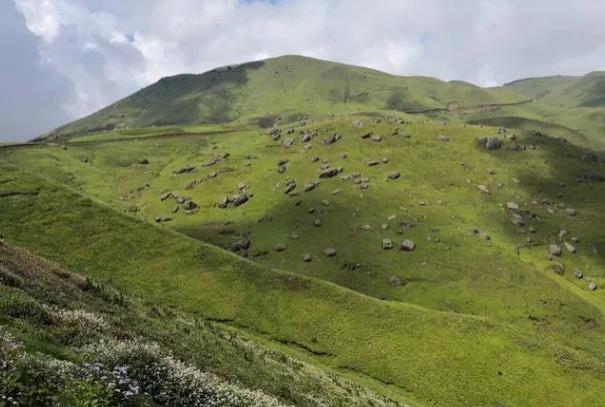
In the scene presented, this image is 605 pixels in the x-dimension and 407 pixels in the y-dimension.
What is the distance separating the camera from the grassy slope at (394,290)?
Answer: 215 ft

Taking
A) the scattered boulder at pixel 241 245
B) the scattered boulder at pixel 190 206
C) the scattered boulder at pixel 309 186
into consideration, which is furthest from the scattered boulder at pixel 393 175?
the scattered boulder at pixel 190 206

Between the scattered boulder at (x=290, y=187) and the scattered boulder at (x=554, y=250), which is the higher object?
the scattered boulder at (x=290, y=187)

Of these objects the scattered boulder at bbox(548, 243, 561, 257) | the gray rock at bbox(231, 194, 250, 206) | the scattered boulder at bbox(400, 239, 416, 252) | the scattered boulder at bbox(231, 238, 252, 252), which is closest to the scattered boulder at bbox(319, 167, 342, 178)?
the gray rock at bbox(231, 194, 250, 206)

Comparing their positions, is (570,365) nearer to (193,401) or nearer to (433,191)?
(193,401)

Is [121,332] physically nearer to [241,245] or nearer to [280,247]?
[280,247]

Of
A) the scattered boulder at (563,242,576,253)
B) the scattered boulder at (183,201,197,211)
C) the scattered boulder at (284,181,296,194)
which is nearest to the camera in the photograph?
the scattered boulder at (563,242,576,253)

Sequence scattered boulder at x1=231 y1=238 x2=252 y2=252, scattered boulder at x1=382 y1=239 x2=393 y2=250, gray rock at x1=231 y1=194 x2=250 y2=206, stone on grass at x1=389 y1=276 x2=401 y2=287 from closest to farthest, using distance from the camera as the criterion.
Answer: stone on grass at x1=389 y1=276 x2=401 y2=287, scattered boulder at x1=382 y1=239 x2=393 y2=250, scattered boulder at x1=231 y1=238 x2=252 y2=252, gray rock at x1=231 y1=194 x2=250 y2=206

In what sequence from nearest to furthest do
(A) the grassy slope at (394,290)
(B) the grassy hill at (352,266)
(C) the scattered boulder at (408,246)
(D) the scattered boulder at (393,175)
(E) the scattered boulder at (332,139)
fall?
(B) the grassy hill at (352,266), (A) the grassy slope at (394,290), (C) the scattered boulder at (408,246), (D) the scattered boulder at (393,175), (E) the scattered boulder at (332,139)

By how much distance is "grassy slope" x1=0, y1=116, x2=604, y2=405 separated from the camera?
65.4 m

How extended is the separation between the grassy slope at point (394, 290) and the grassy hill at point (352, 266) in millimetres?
276

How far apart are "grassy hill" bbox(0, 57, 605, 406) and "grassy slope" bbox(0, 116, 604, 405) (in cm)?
28

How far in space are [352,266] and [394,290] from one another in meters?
11.3

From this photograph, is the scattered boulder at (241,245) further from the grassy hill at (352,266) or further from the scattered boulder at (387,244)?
the scattered boulder at (387,244)

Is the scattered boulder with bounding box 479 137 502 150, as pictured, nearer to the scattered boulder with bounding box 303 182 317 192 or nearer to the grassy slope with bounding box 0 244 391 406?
the scattered boulder with bounding box 303 182 317 192
